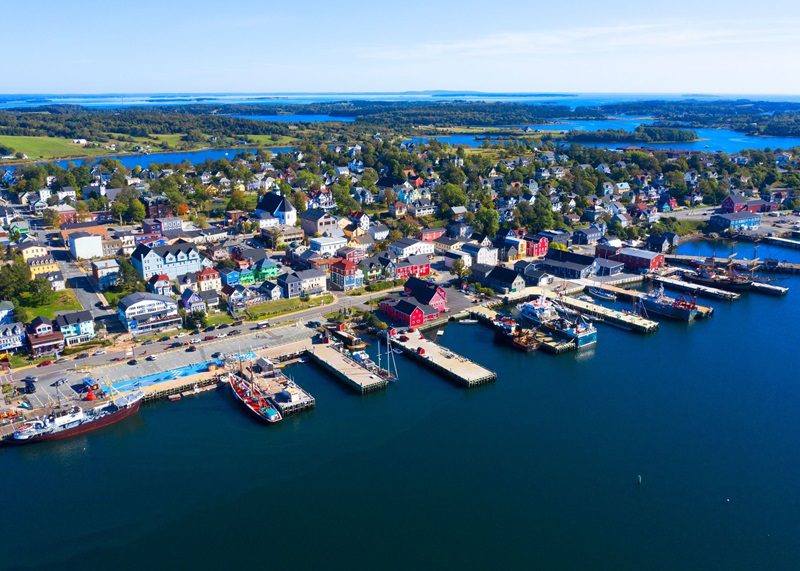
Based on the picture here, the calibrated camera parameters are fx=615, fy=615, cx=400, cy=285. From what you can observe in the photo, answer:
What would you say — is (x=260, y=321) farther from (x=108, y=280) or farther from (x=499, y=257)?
(x=499, y=257)

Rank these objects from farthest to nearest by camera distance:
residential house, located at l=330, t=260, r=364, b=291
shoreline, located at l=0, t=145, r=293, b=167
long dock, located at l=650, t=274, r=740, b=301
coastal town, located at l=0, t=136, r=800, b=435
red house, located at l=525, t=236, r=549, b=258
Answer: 1. shoreline, located at l=0, t=145, r=293, b=167
2. red house, located at l=525, t=236, r=549, b=258
3. long dock, located at l=650, t=274, r=740, b=301
4. residential house, located at l=330, t=260, r=364, b=291
5. coastal town, located at l=0, t=136, r=800, b=435

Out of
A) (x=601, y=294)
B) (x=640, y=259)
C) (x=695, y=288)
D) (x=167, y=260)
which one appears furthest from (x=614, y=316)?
(x=167, y=260)

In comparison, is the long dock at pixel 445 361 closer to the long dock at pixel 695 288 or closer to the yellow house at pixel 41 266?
the long dock at pixel 695 288

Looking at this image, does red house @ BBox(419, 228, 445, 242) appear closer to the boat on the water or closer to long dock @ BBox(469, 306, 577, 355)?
the boat on the water

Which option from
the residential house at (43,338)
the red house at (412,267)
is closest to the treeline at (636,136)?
the red house at (412,267)

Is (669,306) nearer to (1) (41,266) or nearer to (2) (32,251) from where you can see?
(1) (41,266)

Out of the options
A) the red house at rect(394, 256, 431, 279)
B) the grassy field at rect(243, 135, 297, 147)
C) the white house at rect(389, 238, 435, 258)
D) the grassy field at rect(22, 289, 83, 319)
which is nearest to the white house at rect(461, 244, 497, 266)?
the white house at rect(389, 238, 435, 258)

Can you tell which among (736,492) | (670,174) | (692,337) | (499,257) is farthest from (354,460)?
(670,174)
